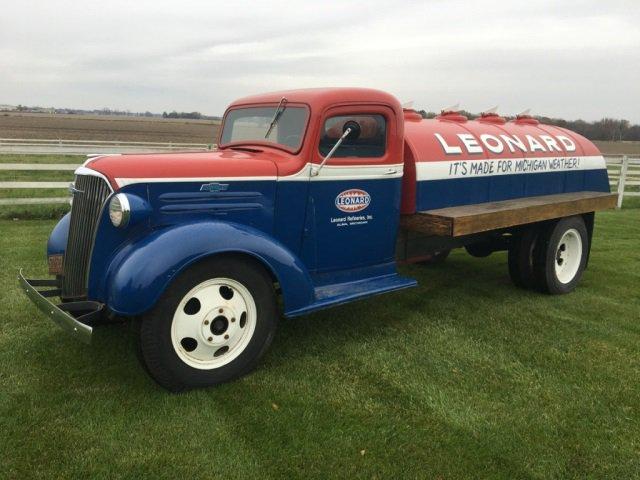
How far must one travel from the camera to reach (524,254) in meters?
5.62

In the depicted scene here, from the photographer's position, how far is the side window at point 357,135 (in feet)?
13.3

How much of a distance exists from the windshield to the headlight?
134 cm

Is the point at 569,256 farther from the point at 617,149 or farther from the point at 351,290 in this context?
the point at 617,149

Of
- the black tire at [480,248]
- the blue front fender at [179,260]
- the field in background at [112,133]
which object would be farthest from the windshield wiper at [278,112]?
the field in background at [112,133]

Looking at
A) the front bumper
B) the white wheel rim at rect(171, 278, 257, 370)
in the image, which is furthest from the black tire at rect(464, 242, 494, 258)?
the front bumper

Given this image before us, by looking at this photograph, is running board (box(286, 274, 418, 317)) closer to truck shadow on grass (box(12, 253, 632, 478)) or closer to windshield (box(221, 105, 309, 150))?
truck shadow on grass (box(12, 253, 632, 478))

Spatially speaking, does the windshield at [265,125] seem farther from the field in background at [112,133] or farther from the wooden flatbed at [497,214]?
the field in background at [112,133]

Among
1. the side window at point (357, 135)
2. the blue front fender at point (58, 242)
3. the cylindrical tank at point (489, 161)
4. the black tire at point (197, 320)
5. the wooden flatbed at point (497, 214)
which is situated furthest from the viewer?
the cylindrical tank at point (489, 161)

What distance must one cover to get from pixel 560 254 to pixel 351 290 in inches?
117

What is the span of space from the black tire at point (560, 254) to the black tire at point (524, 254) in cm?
5

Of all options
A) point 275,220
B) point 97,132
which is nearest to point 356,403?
point 275,220

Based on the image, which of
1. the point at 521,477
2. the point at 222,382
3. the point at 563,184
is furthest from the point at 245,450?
the point at 563,184

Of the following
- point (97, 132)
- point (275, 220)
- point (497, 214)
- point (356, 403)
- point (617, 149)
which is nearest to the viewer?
point (356, 403)

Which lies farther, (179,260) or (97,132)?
(97,132)
